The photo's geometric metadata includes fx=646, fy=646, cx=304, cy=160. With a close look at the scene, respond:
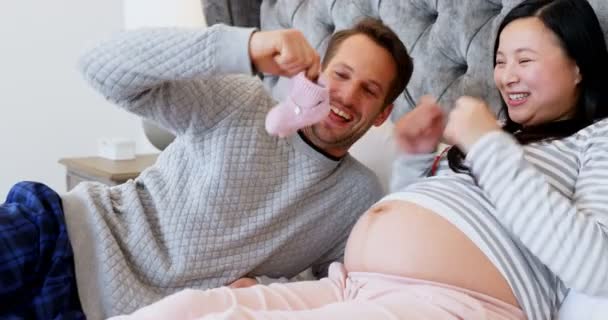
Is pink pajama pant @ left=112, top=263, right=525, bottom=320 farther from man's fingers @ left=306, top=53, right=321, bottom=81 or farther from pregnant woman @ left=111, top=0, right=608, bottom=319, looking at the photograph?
man's fingers @ left=306, top=53, right=321, bottom=81

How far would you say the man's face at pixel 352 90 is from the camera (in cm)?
120

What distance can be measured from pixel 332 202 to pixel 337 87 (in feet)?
0.72

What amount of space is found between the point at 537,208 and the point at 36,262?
29.8 inches

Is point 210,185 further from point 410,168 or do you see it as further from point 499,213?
point 499,213

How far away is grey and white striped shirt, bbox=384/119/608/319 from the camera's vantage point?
822 mm

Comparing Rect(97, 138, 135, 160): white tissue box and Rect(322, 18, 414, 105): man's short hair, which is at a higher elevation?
Rect(322, 18, 414, 105): man's short hair

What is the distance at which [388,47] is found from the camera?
1252mm

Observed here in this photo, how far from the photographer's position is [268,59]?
99 centimetres

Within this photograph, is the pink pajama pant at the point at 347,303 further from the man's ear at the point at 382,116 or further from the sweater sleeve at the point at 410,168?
the man's ear at the point at 382,116

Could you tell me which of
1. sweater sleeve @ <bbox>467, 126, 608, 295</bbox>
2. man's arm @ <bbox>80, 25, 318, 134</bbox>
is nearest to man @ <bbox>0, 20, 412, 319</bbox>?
man's arm @ <bbox>80, 25, 318, 134</bbox>

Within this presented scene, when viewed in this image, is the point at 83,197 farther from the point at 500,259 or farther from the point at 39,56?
the point at 39,56

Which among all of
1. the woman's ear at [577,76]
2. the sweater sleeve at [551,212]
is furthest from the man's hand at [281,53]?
the woman's ear at [577,76]

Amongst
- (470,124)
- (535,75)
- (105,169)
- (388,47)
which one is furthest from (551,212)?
(105,169)

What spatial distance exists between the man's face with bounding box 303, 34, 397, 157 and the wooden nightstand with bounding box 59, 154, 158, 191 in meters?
0.82
